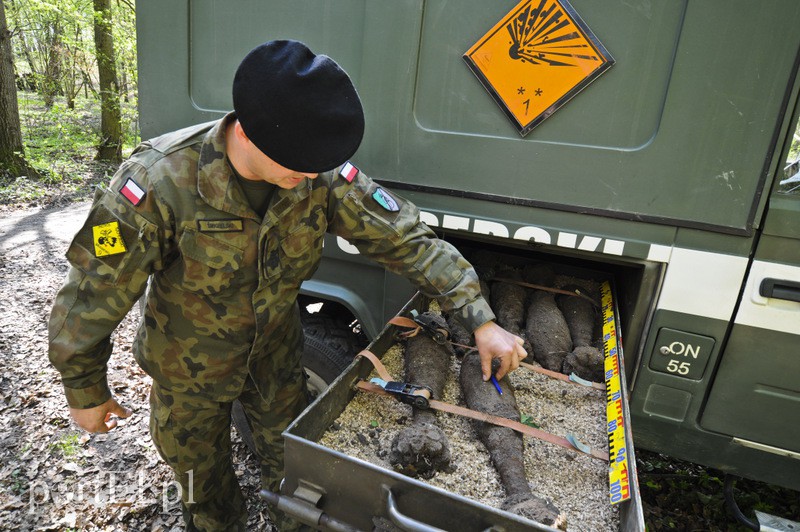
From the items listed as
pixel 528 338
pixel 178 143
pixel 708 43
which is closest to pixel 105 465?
pixel 178 143

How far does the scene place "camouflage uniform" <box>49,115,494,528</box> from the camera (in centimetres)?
149

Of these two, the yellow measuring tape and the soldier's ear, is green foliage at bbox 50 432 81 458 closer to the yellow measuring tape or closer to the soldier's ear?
the soldier's ear

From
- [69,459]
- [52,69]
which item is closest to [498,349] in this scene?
[69,459]

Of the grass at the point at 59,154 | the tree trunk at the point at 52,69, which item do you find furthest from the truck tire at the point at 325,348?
the tree trunk at the point at 52,69

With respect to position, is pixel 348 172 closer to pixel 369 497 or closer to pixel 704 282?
pixel 369 497

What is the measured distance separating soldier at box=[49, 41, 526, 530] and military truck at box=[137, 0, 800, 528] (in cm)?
37

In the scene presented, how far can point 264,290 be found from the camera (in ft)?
5.60

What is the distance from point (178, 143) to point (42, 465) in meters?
2.11

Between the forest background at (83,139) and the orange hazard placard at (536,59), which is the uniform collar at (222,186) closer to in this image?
the orange hazard placard at (536,59)

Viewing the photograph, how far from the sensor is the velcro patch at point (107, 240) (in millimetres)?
1441

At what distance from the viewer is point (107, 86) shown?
31.8ft

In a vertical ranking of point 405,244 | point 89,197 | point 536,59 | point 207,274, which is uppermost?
point 536,59

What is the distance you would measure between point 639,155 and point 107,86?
10.7 meters
